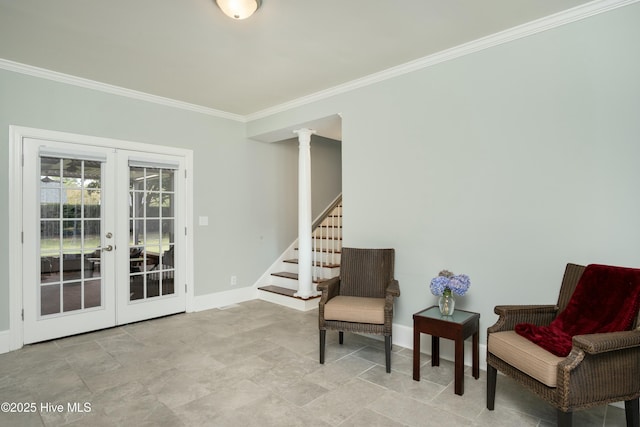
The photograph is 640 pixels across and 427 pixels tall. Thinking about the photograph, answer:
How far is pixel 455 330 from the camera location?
7.91ft

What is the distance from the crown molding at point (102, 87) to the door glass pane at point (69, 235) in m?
0.81

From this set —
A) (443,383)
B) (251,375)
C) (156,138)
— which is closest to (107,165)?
(156,138)

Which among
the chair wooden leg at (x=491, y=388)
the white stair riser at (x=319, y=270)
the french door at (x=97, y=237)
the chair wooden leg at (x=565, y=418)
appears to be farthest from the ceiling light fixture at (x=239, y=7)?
the white stair riser at (x=319, y=270)

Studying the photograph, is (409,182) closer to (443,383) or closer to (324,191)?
(443,383)

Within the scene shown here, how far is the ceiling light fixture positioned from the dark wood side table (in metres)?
2.49

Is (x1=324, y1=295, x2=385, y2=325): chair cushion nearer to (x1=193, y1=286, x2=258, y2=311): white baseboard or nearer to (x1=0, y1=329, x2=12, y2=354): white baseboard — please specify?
(x1=193, y1=286, x2=258, y2=311): white baseboard

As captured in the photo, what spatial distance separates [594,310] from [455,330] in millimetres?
814

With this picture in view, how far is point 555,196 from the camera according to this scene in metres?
2.50

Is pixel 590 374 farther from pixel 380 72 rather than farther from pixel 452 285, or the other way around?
pixel 380 72

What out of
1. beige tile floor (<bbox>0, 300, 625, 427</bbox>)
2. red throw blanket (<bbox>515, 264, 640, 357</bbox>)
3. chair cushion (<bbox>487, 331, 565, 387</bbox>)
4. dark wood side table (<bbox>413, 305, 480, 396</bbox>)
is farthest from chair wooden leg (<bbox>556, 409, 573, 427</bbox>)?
dark wood side table (<bbox>413, 305, 480, 396</bbox>)

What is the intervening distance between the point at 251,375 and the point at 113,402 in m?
0.94

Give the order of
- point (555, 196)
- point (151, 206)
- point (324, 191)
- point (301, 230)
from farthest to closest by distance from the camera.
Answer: point (324, 191) < point (301, 230) < point (151, 206) < point (555, 196)

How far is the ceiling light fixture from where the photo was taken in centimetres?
220

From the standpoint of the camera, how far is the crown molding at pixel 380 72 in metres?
2.39
